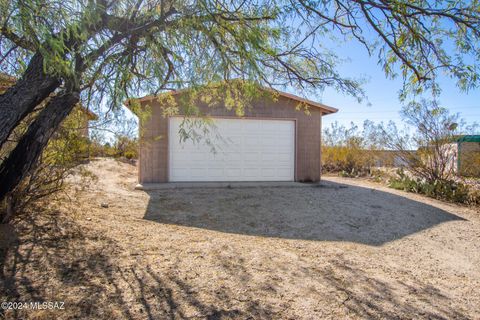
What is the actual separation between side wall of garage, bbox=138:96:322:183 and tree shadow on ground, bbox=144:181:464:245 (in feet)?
4.27

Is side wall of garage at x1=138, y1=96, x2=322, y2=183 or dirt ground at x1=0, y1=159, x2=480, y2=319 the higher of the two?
side wall of garage at x1=138, y1=96, x2=322, y2=183

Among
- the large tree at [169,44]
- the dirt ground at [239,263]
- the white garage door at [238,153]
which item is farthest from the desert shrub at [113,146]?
the white garage door at [238,153]

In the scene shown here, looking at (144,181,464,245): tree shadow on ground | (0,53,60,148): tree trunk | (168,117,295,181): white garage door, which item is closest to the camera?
(0,53,60,148): tree trunk

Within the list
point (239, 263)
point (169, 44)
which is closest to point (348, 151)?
point (239, 263)

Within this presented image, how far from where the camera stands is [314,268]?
3.32m

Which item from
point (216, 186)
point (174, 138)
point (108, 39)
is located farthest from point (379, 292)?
point (174, 138)

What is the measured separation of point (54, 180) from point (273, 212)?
374cm

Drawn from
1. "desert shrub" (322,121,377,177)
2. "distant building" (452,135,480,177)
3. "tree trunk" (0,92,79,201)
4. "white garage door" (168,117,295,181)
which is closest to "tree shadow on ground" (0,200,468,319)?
"tree trunk" (0,92,79,201)

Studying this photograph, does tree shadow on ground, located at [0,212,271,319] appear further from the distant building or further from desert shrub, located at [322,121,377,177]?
desert shrub, located at [322,121,377,177]

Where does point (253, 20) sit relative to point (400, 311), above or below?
above

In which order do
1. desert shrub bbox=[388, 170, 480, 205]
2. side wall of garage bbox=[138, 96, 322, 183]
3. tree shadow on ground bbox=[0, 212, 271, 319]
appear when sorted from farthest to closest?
side wall of garage bbox=[138, 96, 322, 183]
desert shrub bbox=[388, 170, 480, 205]
tree shadow on ground bbox=[0, 212, 271, 319]

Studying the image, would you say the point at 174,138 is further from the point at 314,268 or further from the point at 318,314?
the point at 318,314

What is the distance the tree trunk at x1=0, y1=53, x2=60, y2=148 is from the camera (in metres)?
2.69

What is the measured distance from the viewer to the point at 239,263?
3.29 m
